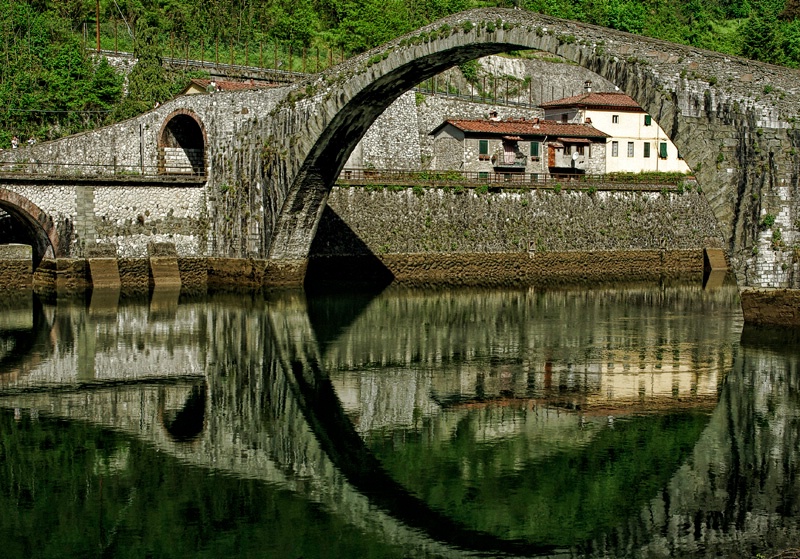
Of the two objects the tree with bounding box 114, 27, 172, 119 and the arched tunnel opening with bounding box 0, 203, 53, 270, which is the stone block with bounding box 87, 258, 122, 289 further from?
the tree with bounding box 114, 27, 172, 119

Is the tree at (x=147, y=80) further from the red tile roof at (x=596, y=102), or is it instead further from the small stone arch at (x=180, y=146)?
the red tile roof at (x=596, y=102)

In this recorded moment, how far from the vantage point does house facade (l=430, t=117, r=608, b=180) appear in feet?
163

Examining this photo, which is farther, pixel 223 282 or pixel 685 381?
pixel 223 282

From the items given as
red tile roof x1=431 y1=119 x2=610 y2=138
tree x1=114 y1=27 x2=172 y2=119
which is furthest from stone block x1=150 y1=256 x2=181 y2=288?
red tile roof x1=431 y1=119 x2=610 y2=138

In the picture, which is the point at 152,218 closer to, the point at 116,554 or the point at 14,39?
the point at 14,39

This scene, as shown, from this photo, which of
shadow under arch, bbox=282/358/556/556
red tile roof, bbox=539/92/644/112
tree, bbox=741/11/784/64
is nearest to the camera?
shadow under arch, bbox=282/358/556/556

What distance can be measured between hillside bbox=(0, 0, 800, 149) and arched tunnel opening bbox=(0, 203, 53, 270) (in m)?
7.14

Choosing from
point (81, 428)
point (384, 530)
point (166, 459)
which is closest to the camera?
point (384, 530)

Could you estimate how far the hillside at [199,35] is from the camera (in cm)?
4572

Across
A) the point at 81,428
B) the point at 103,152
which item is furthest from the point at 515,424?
the point at 103,152

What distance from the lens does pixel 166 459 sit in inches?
633

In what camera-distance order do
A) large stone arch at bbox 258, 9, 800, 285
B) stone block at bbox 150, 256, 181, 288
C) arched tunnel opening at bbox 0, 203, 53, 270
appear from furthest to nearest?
stone block at bbox 150, 256, 181, 288
arched tunnel opening at bbox 0, 203, 53, 270
large stone arch at bbox 258, 9, 800, 285

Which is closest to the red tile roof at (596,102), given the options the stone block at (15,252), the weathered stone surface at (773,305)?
the stone block at (15,252)

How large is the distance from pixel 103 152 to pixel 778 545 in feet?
98.9
